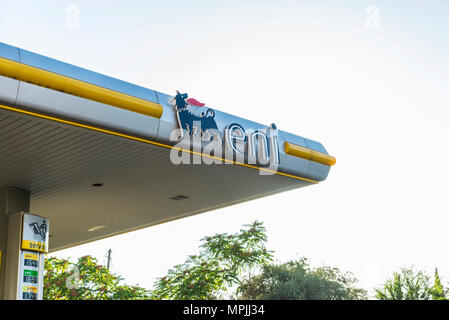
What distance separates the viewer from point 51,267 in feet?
73.1

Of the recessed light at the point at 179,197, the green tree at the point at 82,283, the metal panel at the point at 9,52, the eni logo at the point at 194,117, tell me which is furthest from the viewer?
the green tree at the point at 82,283

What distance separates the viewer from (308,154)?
10.9 meters

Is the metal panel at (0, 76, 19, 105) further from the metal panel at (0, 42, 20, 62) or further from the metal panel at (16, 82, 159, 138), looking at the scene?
the metal panel at (0, 42, 20, 62)

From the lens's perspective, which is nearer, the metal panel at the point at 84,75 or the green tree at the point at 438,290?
the metal panel at the point at 84,75

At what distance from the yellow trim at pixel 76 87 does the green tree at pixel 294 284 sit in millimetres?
19095

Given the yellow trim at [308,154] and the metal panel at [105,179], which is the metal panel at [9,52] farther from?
the yellow trim at [308,154]

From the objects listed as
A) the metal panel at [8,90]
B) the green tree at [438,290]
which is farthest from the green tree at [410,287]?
the metal panel at [8,90]

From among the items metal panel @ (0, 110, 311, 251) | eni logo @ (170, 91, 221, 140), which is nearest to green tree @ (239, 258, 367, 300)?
metal panel @ (0, 110, 311, 251)

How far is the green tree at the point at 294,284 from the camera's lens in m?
26.2

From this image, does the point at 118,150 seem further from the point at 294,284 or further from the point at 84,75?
the point at 294,284

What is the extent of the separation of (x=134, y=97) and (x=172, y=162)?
65.2 inches

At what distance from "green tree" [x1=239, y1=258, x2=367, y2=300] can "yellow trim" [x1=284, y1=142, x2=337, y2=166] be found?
51.1 ft

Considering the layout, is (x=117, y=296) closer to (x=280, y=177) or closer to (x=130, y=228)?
(x=130, y=228)

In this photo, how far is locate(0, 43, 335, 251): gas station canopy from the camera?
297 inches
